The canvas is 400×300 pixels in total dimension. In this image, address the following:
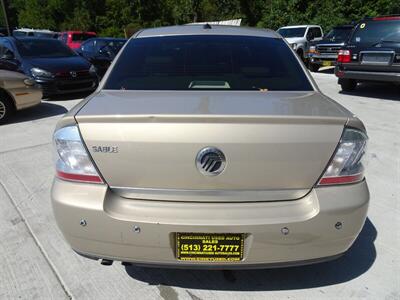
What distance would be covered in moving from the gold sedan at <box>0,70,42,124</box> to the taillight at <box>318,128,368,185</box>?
21.3 ft

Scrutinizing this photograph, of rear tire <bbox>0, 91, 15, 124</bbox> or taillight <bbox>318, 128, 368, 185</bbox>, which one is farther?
rear tire <bbox>0, 91, 15, 124</bbox>

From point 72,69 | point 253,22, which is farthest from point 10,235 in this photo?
point 253,22

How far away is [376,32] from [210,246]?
8.58 meters

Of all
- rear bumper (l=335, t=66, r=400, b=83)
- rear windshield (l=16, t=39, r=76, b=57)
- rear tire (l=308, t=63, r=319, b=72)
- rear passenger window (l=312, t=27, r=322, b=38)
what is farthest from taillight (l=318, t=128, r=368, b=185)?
rear passenger window (l=312, t=27, r=322, b=38)

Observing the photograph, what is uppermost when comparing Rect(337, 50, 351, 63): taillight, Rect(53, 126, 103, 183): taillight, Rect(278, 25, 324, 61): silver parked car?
Rect(53, 126, 103, 183): taillight

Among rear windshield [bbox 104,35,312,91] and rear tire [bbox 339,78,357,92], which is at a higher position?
rear windshield [bbox 104,35,312,91]

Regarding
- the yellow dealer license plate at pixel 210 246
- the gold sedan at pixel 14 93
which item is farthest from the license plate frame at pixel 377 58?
the yellow dealer license plate at pixel 210 246

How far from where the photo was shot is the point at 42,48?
10.1 metres

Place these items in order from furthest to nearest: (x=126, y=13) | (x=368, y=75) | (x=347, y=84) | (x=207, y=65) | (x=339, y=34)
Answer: (x=126, y=13) < (x=339, y=34) < (x=347, y=84) < (x=368, y=75) < (x=207, y=65)

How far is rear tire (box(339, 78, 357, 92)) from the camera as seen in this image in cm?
994

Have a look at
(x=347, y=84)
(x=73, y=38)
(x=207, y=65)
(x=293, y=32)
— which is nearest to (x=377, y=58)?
(x=347, y=84)

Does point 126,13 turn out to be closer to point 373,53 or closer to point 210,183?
point 373,53

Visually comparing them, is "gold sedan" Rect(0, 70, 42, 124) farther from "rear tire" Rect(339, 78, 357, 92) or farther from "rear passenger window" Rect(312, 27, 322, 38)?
"rear passenger window" Rect(312, 27, 322, 38)

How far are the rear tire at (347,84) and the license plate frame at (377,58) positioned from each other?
98cm
